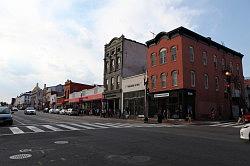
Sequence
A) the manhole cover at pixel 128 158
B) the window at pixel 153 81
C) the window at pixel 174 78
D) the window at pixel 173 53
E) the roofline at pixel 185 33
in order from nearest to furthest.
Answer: the manhole cover at pixel 128 158
the roofline at pixel 185 33
the window at pixel 174 78
the window at pixel 173 53
the window at pixel 153 81

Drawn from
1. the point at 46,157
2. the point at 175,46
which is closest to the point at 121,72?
the point at 175,46

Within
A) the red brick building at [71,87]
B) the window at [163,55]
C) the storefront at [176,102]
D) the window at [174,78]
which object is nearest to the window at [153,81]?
the storefront at [176,102]

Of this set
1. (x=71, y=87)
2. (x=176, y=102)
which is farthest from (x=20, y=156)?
(x=71, y=87)

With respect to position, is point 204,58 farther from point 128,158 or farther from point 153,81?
point 128,158

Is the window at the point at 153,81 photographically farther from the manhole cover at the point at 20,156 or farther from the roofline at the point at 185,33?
the manhole cover at the point at 20,156

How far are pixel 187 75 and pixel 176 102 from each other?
370 cm

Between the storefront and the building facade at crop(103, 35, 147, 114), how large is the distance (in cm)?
1034

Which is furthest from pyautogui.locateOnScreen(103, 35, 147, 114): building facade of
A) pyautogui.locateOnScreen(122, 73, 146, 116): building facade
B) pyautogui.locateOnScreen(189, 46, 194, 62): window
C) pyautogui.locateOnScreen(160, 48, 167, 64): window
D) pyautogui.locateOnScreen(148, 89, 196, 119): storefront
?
pyautogui.locateOnScreen(189, 46, 194, 62): window

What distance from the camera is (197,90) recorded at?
119 feet

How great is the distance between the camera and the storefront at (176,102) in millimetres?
33850

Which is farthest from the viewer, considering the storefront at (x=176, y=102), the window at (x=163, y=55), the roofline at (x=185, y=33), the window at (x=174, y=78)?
the window at (x=163, y=55)

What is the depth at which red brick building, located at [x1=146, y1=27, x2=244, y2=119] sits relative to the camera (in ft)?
115

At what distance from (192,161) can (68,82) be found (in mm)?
71750

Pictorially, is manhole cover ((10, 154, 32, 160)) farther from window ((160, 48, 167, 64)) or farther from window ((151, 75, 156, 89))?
window ((151, 75, 156, 89))
